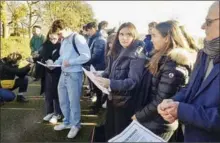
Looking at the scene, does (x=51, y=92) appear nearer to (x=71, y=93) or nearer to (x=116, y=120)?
(x=71, y=93)

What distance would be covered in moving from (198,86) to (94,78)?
138 centimetres

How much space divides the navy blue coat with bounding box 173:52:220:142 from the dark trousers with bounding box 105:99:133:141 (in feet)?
4.20

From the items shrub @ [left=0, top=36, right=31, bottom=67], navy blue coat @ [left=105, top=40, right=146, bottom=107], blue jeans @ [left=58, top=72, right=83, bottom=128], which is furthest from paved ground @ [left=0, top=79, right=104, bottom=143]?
shrub @ [left=0, top=36, right=31, bottom=67]

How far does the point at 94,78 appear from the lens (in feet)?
10.7

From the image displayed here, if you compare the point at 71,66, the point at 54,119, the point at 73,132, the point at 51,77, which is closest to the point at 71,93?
the point at 71,66

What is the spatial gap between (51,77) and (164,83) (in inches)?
123

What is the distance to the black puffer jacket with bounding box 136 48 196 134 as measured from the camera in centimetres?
261

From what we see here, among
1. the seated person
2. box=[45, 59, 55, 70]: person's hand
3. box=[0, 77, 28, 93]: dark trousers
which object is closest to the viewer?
box=[45, 59, 55, 70]: person's hand

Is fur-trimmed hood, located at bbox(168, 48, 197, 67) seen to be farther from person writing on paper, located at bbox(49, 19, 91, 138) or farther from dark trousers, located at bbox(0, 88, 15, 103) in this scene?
dark trousers, located at bbox(0, 88, 15, 103)

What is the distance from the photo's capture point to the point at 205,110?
1932 millimetres

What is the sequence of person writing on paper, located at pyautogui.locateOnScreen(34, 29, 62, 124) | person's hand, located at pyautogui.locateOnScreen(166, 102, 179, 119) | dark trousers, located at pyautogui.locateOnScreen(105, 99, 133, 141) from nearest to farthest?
1. person's hand, located at pyautogui.locateOnScreen(166, 102, 179, 119)
2. dark trousers, located at pyautogui.locateOnScreen(105, 99, 133, 141)
3. person writing on paper, located at pyautogui.locateOnScreen(34, 29, 62, 124)

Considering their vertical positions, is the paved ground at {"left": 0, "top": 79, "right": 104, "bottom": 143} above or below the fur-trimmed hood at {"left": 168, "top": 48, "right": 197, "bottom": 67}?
below

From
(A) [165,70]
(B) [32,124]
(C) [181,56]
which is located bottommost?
(B) [32,124]

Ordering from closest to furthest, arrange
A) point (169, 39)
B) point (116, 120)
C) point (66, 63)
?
point (169, 39), point (116, 120), point (66, 63)
